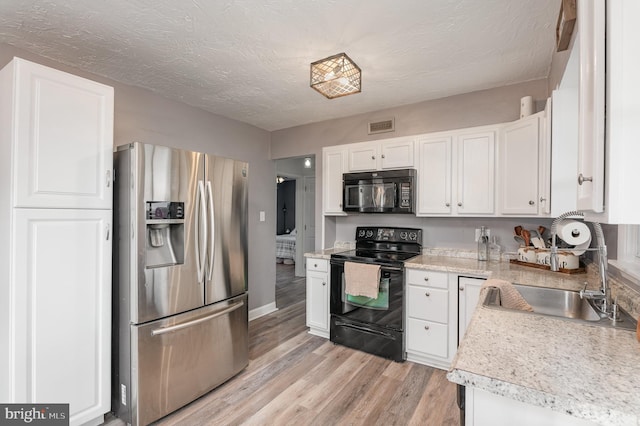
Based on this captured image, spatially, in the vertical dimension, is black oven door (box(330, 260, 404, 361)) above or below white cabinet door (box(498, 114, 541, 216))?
below

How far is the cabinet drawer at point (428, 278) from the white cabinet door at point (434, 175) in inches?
24.2

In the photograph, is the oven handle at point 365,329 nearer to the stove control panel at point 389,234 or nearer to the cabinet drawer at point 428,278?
the cabinet drawer at point 428,278

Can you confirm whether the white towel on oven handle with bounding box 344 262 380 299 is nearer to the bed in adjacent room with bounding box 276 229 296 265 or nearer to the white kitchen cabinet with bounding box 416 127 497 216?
the white kitchen cabinet with bounding box 416 127 497 216

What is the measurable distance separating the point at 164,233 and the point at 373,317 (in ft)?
6.28

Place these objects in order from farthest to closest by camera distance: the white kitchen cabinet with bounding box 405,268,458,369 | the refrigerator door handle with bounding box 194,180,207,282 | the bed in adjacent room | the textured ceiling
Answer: the bed in adjacent room
the white kitchen cabinet with bounding box 405,268,458,369
the refrigerator door handle with bounding box 194,180,207,282
the textured ceiling

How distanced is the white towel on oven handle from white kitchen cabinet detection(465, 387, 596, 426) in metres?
1.80

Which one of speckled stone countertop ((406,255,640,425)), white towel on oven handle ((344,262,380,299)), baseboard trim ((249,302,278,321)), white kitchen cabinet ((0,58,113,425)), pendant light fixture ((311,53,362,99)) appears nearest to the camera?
speckled stone countertop ((406,255,640,425))

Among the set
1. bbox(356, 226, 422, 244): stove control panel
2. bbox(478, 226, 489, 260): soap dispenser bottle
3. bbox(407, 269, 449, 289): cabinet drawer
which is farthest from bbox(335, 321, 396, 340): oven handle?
bbox(478, 226, 489, 260): soap dispenser bottle

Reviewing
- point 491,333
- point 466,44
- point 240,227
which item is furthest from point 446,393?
point 466,44

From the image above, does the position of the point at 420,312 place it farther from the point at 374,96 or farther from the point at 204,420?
the point at 374,96

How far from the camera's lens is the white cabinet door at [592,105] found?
82 centimetres

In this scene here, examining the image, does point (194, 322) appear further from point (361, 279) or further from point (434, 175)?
point (434, 175)

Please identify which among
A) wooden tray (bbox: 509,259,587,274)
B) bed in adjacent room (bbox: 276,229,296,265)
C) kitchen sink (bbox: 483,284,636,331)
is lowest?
bed in adjacent room (bbox: 276,229,296,265)

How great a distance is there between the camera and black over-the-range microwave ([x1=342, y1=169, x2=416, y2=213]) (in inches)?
112
